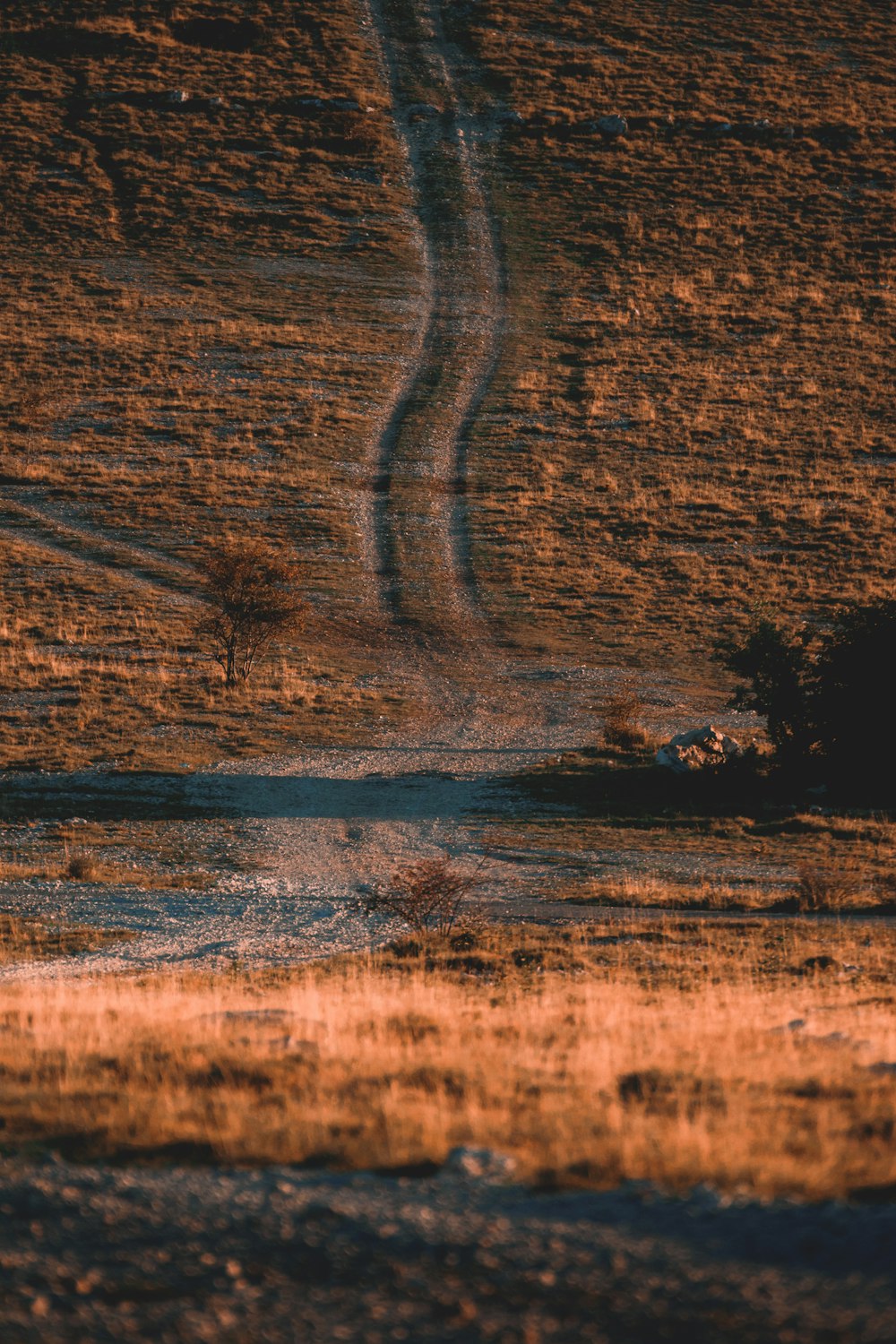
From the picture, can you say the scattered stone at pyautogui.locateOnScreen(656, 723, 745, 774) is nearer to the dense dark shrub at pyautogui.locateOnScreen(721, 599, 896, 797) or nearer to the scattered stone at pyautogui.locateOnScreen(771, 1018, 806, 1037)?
the dense dark shrub at pyautogui.locateOnScreen(721, 599, 896, 797)

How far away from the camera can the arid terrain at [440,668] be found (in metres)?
5.51

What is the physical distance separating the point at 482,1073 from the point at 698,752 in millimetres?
16296

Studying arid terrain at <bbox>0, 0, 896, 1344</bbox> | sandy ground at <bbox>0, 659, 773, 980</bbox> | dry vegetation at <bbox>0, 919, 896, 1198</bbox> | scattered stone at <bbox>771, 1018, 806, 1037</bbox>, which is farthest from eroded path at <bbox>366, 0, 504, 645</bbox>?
scattered stone at <bbox>771, 1018, 806, 1037</bbox>

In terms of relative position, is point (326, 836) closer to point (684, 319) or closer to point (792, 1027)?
point (792, 1027)

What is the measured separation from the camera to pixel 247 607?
95.2 ft

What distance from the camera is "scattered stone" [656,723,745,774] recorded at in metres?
23.2

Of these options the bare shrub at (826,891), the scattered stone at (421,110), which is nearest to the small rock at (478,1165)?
the bare shrub at (826,891)

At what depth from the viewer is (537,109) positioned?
7294 cm

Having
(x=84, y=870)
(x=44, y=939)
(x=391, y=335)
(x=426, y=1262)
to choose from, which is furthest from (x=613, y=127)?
(x=426, y=1262)

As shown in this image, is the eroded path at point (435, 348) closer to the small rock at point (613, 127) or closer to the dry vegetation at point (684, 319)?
the dry vegetation at point (684, 319)

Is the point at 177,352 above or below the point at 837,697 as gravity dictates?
above

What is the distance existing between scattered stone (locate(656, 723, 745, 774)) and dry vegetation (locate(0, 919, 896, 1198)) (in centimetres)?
1010

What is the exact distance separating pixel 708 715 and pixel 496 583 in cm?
1022

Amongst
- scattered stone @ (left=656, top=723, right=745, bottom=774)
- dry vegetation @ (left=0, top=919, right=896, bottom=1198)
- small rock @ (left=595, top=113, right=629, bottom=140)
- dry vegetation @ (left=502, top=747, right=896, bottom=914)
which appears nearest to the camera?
dry vegetation @ (left=0, top=919, right=896, bottom=1198)
